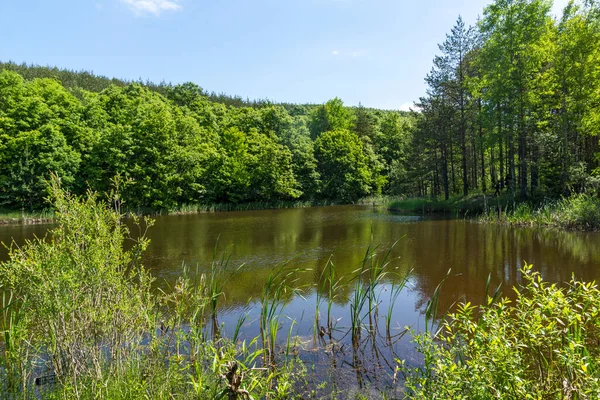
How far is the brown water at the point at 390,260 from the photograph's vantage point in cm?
574

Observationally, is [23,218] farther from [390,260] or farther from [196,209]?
[390,260]

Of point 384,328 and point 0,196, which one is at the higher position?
point 0,196

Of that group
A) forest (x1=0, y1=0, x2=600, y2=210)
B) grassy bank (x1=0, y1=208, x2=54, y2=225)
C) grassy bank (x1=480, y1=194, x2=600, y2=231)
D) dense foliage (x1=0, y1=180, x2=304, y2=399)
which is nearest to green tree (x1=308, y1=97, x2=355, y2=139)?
forest (x1=0, y1=0, x2=600, y2=210)

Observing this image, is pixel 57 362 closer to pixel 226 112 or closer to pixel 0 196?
pixel 0 196

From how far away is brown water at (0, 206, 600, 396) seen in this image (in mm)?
5738

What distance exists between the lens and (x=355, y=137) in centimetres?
4503

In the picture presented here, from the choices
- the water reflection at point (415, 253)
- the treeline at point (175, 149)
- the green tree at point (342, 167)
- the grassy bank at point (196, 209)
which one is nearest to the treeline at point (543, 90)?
the water reflection at point (415, 253)

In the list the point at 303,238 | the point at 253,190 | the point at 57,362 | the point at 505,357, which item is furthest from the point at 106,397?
the point at 253,190

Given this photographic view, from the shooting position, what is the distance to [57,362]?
2.72 meters

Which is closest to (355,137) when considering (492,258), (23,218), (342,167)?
(342,167)

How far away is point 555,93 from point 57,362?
22623 mm

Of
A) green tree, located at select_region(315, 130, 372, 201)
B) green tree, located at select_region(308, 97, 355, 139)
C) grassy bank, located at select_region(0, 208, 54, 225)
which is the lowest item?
grassy bank, located at select_region(0, 208, 54, 225)

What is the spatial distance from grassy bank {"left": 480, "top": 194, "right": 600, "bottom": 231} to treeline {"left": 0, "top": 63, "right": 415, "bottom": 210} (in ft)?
62.0

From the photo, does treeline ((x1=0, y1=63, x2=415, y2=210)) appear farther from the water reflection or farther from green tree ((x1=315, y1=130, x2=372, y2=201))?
the water reflection
